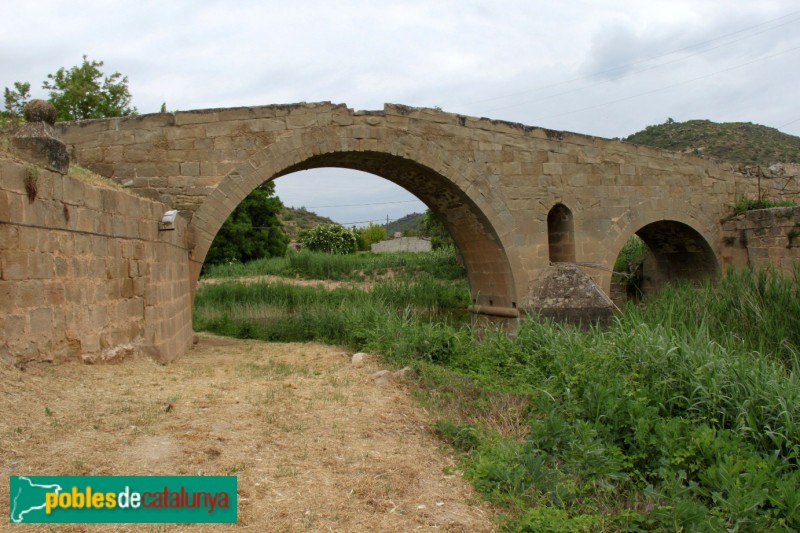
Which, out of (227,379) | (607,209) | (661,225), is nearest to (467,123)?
(607,209)

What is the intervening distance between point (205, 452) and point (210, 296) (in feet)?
42.8

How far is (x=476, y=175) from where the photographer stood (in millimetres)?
10633

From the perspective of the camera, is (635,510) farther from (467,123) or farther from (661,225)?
(661,225)

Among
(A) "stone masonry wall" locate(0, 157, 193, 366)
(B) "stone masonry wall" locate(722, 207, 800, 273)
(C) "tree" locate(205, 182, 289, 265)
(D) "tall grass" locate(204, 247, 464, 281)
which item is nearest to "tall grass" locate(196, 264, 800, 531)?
(A) "stone masonry wall" locate(0, 157, 193, 366)

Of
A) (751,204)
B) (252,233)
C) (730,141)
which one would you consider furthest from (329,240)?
(751,204)

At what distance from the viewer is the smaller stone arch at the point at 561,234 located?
11547 millimetres

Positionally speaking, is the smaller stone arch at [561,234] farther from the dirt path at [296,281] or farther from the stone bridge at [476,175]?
the dirt path at [296,281]

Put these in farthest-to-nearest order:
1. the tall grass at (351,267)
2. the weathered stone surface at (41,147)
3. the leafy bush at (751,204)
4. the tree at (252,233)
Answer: the tree at (252,233)
the tall grass at (351,267)
the leafy bush at (751,204)
the weathered stone surface at (41,147)

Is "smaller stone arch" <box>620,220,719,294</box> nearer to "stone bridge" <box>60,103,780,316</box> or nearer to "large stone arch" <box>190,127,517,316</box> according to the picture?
"stone bridge" <box>60,103,780,316</box>

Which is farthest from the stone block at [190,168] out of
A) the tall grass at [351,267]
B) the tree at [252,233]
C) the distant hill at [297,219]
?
the distant hill at [297,219]

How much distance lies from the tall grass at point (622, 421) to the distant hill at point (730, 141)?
2096cm

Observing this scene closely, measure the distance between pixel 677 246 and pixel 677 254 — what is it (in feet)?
0.98

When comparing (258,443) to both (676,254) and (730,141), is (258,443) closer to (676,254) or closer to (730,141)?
(676,254)

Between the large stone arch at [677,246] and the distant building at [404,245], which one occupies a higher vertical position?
the distant building at [404,245]
